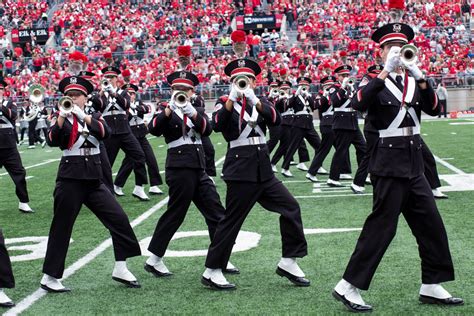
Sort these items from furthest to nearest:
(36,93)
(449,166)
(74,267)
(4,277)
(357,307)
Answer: (449,166)
(36,93)
(74,267)
(4,277)
(357,307)

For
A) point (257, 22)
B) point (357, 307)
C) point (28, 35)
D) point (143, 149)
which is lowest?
point (357, 307)

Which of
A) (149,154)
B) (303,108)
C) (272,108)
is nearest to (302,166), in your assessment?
(303,108)

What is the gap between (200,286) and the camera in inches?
287

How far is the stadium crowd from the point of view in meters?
38.0

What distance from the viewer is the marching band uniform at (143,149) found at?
13.9 metres

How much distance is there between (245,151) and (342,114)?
675 centimetres

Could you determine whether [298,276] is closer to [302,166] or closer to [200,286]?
[200,286]

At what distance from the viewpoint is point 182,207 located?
7848mm

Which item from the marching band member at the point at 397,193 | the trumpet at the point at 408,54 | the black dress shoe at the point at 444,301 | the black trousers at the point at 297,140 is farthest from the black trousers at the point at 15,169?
the trumpet at the point at 408,54

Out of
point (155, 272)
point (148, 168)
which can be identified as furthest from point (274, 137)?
point (155, 272)

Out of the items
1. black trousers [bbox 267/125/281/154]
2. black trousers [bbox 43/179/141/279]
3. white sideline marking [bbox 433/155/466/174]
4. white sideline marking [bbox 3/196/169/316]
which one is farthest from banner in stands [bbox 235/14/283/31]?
black trousers [bbox 43/179/141/279]

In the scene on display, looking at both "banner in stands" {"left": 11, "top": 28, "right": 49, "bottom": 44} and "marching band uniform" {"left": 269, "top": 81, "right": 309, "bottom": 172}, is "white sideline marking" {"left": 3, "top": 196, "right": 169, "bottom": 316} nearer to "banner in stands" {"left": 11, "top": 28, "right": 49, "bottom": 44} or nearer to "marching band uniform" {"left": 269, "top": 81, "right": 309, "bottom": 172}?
"marching band uniform" {"left": 269, "top": 81, "right": 309, "bottom": 172}

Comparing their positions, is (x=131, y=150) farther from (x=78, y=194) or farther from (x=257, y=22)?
(x=257, y=22)

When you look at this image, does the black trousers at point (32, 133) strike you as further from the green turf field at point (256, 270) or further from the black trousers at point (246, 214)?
the black trousers at point (246, 214)
